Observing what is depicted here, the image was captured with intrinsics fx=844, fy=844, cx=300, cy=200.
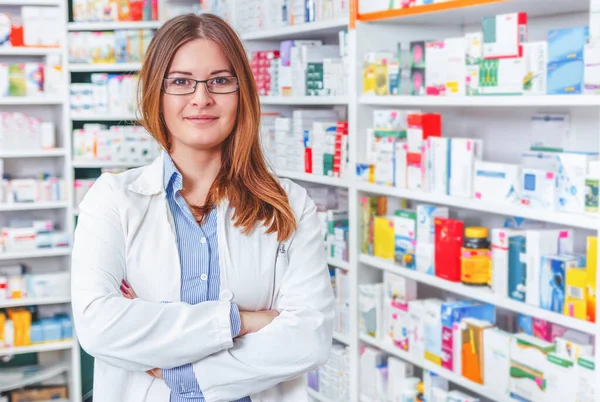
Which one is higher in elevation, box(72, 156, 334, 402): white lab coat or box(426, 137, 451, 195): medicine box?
box(426, 137, 451, 195): medicine box

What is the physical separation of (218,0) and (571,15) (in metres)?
2.60

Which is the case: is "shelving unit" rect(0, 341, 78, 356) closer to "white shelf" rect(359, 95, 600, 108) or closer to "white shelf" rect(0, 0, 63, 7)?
"white shelf" rect(0, 0, 63, 7)

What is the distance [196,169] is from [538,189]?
1368mm

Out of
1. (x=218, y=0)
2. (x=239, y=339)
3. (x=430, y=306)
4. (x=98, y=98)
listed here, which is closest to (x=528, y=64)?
(x=430, y=306)

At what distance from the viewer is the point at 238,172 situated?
1.90 meters

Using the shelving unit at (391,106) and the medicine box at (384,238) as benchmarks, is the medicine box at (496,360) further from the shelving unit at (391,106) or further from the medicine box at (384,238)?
the medicine box at (384,238)

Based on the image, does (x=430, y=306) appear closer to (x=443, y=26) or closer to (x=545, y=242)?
(x=545, y=242)

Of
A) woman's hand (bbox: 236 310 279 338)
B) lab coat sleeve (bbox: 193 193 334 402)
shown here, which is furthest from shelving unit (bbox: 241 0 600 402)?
woman's hand (bbox: 236 310 279 338)

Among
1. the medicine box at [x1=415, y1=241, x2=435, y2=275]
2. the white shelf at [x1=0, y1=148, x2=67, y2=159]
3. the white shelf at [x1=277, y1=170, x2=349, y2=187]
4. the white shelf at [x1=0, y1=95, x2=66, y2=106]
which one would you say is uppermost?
the white shelf at [x1=0, y1=95, x2=66, y2=106]

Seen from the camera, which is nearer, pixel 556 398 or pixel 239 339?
pixel 239 339

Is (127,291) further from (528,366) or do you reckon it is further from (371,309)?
(371,309)

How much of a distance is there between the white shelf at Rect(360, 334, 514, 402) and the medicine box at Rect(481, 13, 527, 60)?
121 cm

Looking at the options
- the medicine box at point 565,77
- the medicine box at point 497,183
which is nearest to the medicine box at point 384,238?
the medicine box at point 497,183

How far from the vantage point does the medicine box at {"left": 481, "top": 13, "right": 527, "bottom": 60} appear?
283 cm
